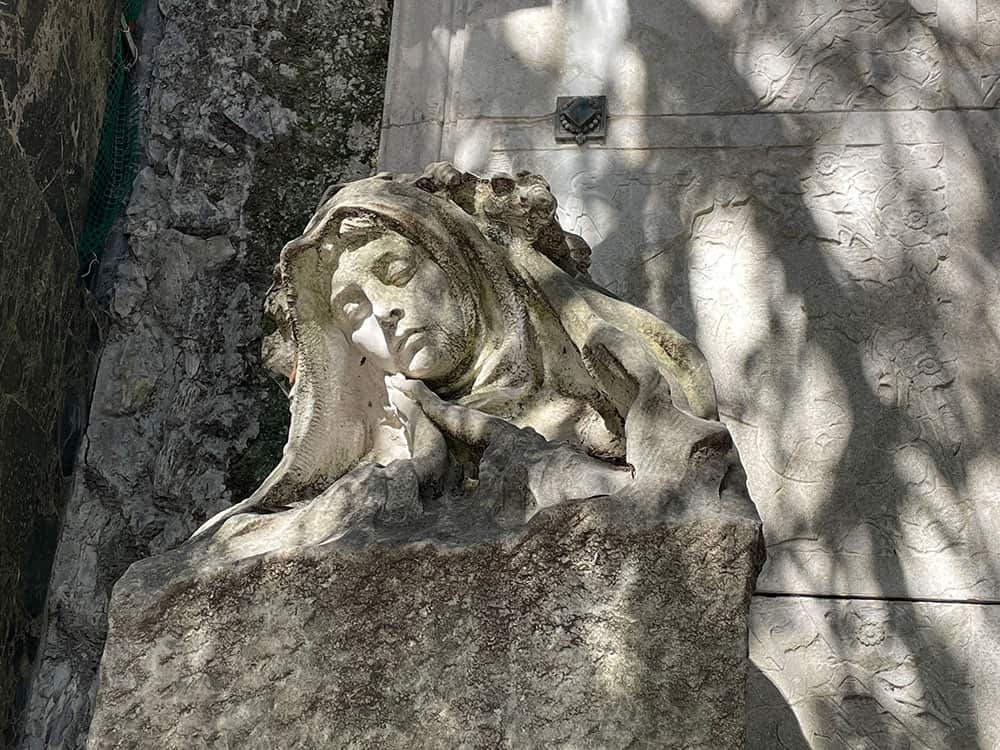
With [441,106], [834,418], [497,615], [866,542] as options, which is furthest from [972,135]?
[497,615]

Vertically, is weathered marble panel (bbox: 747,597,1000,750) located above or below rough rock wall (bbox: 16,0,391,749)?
below

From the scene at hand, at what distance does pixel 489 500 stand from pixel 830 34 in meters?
1.89

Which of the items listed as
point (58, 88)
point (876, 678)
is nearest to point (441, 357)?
point (876, 678)

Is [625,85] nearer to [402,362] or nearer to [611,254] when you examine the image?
[611,254]

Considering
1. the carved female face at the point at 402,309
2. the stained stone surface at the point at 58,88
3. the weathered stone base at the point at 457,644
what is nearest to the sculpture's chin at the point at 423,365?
the carved female face at the point at 402,309

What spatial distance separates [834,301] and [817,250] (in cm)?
14

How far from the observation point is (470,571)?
2.05 meters

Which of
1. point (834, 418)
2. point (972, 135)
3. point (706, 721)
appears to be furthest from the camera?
point (972, 135)

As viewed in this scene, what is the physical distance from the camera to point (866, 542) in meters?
3.06

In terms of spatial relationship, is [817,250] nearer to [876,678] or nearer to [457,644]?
[876,678]

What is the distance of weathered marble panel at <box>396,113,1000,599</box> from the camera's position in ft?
10.1

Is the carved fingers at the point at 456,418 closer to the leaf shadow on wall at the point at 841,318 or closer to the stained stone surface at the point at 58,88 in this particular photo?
the leaf shadow on wall at the point at 841,318

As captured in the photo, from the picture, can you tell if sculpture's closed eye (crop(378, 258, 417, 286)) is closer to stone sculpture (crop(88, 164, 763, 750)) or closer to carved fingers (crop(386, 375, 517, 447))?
stone sculpture (crop(88, 164, 763, 750))

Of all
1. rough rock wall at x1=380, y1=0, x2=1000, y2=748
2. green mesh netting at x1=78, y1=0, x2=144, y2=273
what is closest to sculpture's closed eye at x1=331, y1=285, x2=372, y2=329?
rough rock wall at x1=380, y1=0, x2=1000, y2=748
